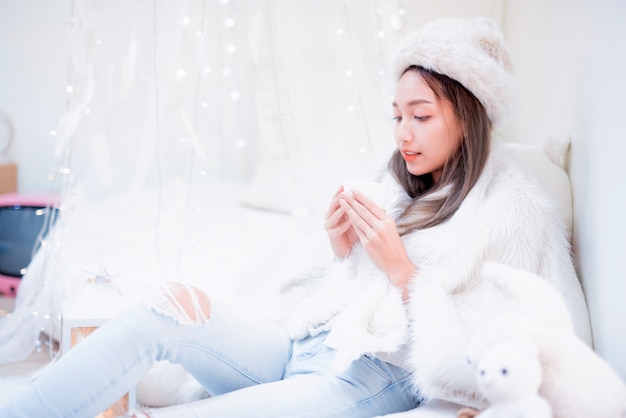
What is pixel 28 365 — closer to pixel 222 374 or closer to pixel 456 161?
pixel 222 374

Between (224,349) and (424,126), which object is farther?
(424,126)

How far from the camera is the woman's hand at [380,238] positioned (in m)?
1.28

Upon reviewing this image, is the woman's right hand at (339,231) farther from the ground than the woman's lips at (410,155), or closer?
closer

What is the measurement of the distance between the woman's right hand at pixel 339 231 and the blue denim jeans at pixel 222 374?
0.23 meters

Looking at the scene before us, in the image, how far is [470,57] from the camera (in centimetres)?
136

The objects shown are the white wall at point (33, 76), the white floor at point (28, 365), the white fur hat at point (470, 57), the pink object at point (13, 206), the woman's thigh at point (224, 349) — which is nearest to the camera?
the woman's thigh at point (224, 349)

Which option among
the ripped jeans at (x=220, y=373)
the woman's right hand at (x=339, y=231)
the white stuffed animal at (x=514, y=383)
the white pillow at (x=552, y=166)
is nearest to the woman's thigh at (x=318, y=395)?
Answer: the ripped jeans at (x=220, y=373)

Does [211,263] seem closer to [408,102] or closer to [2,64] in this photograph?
[408,102]

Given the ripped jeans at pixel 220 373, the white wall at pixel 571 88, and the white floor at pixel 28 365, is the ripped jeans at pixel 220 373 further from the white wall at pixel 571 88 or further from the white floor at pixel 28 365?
the white floor at pixel 28 365

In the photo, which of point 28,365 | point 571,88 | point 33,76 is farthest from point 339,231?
point 33,76

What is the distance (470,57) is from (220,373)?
84 cm

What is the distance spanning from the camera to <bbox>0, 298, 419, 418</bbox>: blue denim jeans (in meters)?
1.09

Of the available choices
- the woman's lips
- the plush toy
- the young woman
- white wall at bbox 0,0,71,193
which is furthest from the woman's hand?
white wall at bbox 0,0,71,193

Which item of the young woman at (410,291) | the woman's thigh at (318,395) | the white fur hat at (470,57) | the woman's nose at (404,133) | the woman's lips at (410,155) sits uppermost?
the white fur hat at (470,57)
